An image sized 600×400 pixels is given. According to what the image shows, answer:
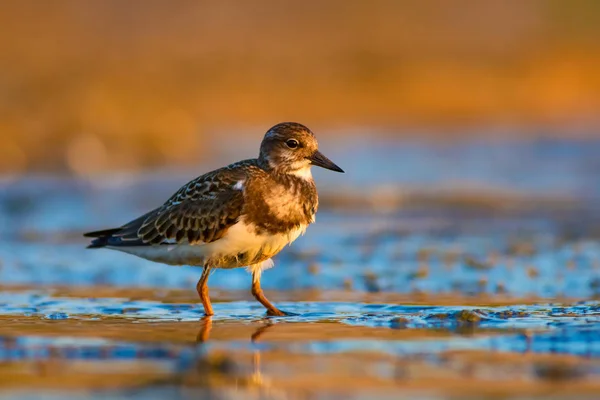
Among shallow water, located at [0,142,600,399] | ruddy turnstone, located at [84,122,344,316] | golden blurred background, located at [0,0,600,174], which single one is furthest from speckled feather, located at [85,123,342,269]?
golden blurred background, located at [0,0,600,174]

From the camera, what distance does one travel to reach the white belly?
23.9 feet

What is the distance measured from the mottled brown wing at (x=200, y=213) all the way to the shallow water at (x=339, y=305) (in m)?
0.47

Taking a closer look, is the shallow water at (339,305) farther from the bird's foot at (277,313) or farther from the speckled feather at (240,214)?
the speckled feather at (240,214)

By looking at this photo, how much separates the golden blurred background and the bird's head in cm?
974

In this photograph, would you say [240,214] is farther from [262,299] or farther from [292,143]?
[292,143]

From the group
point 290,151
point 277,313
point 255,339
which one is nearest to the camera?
point 255,339

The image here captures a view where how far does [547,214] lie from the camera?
12219mm

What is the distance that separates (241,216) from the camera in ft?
24.0

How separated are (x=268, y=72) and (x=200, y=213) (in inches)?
1028

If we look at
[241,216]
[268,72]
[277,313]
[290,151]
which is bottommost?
[277,313]

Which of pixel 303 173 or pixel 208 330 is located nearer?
pixel 208 330

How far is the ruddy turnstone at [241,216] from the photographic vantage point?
731 centimetres

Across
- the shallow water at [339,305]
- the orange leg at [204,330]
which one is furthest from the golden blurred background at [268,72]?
the orange leg at [204,330]

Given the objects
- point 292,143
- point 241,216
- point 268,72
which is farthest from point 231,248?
point 268,72
